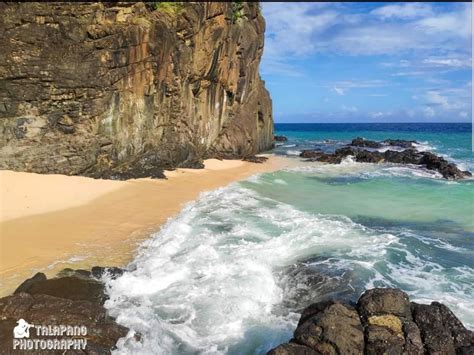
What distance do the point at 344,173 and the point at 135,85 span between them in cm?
1492

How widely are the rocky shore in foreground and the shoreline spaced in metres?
1.92

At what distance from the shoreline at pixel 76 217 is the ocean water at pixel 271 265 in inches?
35.4

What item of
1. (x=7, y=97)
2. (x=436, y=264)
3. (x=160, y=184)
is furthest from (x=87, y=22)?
(x=436, y=264)

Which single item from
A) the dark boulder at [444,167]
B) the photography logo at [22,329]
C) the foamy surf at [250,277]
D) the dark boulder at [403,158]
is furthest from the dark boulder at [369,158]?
the photography logo at [22,329]

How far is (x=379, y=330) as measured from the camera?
19.3 ft

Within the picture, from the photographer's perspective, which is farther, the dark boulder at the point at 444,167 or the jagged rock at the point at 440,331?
the dark boulder at the point at 444,167

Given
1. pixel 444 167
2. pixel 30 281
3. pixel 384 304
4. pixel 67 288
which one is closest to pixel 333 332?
pixel 384 304

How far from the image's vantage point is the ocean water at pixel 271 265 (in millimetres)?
7250

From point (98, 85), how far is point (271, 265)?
502 inches

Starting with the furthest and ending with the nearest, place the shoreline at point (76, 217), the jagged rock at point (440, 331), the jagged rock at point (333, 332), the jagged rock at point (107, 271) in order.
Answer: the shoreline at point (76, 217) → the jagged rock at point (107, 271) → the jagged rock at point (440, 331) → the jagged rock at point (333, 332)

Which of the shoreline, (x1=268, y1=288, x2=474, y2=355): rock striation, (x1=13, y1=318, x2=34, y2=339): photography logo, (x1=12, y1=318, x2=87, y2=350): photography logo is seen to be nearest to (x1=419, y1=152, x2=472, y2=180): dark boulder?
the shoreline

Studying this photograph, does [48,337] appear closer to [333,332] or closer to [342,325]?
[333,332]

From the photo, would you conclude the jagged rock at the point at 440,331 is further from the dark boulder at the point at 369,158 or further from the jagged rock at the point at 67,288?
the dark boulder at the point at 369,158

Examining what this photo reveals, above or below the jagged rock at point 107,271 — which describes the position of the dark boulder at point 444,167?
above
